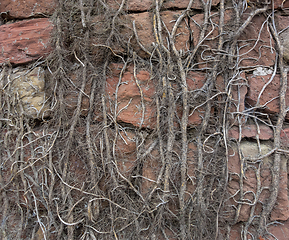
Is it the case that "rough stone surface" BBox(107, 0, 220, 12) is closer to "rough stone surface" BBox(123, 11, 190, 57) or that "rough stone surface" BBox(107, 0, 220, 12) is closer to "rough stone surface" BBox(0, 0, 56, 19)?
"rough stone surface" BBox(123, 11, 190, 57)

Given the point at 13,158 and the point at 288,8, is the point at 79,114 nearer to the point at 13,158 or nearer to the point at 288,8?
the point at 13,158

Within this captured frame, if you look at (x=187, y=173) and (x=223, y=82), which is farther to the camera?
(x=223, y=82)

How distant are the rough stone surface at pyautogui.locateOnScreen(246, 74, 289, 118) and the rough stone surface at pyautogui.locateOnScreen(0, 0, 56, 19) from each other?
83.6 inches

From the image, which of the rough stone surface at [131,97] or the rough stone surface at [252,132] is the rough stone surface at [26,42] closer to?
the rough stone surface at [131,97]

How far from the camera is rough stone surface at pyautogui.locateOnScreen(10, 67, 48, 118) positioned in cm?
181

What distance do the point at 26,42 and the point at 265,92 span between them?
→ 2372 mm

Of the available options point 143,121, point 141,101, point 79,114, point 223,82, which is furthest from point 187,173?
point 79,114

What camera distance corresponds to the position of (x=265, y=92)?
179 cm

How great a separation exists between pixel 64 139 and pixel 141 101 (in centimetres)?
79

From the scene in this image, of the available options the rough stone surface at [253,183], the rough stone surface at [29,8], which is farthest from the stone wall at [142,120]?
Answer: the rough stone surface at [29,8]

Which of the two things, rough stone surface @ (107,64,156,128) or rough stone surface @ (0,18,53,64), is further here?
rough stone surface @ (0,18,53,64)

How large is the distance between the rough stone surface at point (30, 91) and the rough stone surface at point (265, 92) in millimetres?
1968

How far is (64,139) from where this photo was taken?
174 centimetres

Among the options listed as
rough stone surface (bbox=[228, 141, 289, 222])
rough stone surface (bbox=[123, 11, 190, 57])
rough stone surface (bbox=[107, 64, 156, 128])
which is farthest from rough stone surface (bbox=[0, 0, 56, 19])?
rough stone surface (bbox=[228, 141, 289, 222])
